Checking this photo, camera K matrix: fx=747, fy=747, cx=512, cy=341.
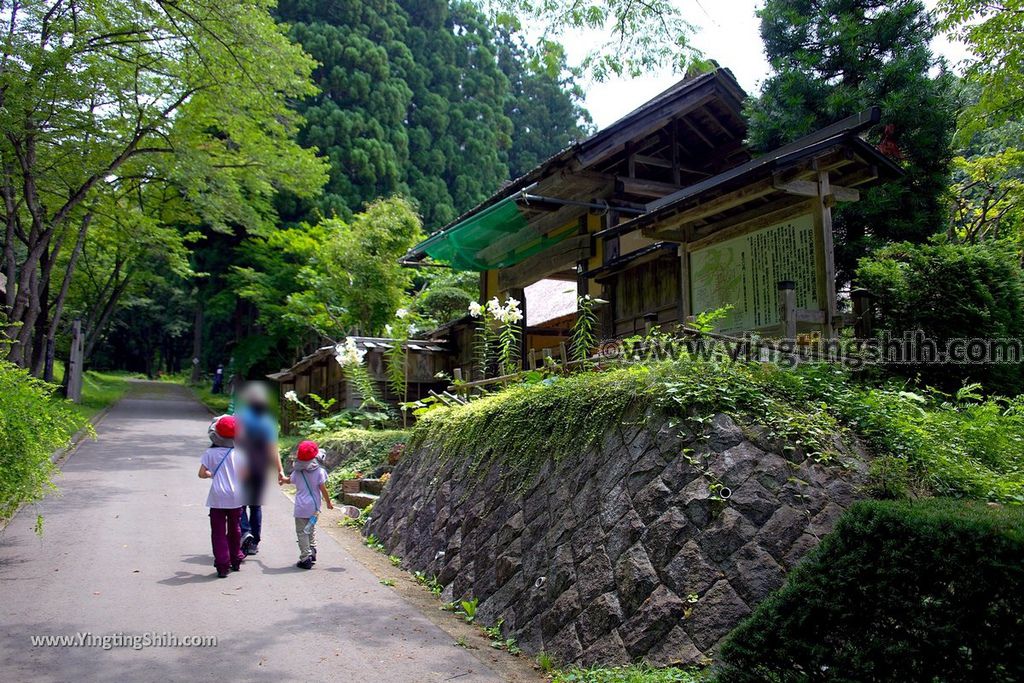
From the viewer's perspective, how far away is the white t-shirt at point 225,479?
25.5 ft

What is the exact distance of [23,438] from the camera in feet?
23.7

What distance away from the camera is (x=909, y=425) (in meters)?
6.22

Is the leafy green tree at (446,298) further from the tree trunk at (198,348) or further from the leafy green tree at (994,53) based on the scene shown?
the tree trunk at (198,348)

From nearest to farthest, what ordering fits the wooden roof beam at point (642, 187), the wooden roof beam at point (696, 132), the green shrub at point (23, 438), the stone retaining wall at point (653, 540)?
the stone retaining wall at point (653, 540)
the green shrub at point (23, 438)
the wooden roof beam at point (642, 187)
the wooden roof beam at point (696, 132)

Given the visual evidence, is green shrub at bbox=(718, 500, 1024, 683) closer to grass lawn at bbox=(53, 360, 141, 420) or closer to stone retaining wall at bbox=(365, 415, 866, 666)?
stone retaining wall at bbox=(365, 415, 866, 666)

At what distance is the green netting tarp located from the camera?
15.9m

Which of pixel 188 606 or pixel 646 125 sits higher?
pixel 646 125

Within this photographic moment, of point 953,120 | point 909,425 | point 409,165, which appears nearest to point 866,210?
point 953,120

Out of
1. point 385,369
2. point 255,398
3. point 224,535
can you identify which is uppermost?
point 385,369

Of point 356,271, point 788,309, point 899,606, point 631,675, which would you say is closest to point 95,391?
point 356,271

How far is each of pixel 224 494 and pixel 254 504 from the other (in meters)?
1.02

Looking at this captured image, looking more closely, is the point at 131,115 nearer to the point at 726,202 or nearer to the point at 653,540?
the point at 726,202

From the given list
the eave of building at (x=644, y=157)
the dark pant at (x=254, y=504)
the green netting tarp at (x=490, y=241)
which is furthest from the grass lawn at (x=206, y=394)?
the dark pant at (x=254, y=504)

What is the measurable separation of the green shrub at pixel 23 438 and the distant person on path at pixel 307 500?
8.13 ft
